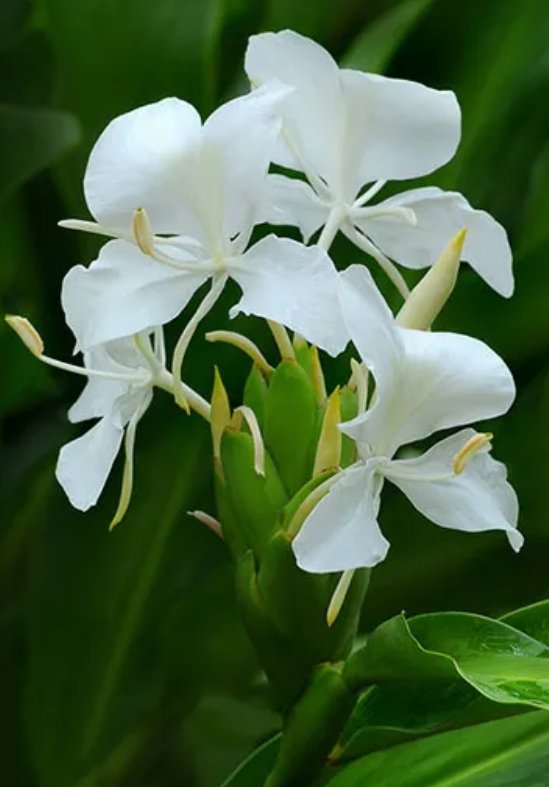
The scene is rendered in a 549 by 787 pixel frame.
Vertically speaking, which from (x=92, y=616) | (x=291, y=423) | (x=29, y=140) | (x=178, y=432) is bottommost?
(x=92, y=616)

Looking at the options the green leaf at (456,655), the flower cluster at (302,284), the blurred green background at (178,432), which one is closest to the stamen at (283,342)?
the flower cluster at (302,284)

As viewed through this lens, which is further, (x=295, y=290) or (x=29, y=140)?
(x=29, y=140)

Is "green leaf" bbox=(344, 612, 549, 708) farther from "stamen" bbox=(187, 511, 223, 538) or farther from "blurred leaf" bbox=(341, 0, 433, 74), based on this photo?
"blurred leaf" bbox=(341, 0, 433, 74)

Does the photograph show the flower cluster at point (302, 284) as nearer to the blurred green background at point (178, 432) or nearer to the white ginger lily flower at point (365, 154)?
the white ginger lily flower at point (365, 154)

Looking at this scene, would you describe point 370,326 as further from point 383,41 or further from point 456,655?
point 383,41

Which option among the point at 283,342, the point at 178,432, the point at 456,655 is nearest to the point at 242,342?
the point at 283,342

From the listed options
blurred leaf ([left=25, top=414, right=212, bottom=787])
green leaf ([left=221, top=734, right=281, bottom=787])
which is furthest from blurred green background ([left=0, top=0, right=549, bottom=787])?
green leaf ([left=221, top=734, right=281, bottom=787])
